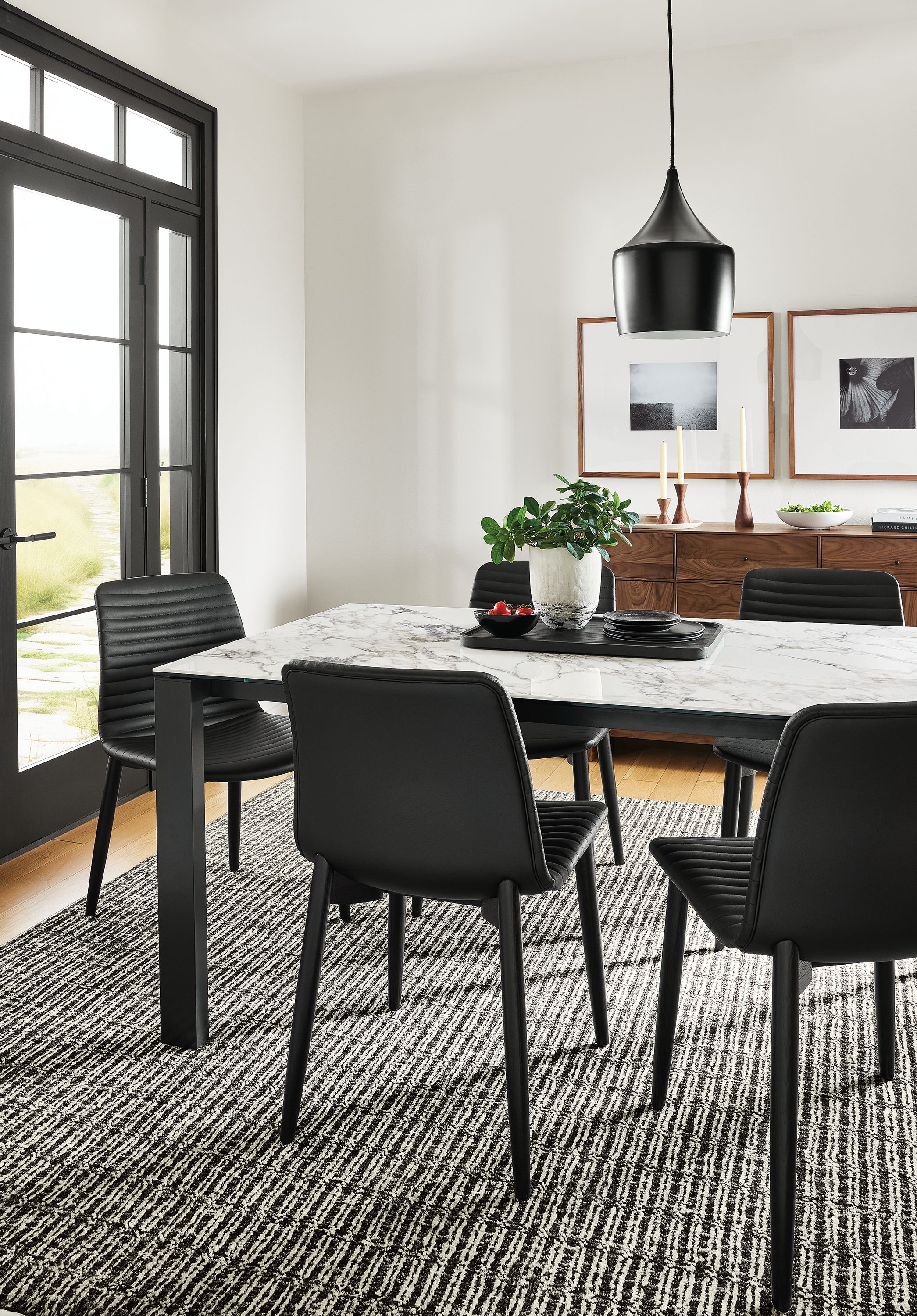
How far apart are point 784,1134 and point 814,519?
3.06 metres

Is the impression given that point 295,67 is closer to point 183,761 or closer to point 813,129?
point 813,129

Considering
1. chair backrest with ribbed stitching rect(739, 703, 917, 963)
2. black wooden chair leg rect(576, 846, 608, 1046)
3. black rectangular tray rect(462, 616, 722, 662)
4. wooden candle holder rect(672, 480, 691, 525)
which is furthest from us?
wooden candle holder rect(672, 480, 691, 525)

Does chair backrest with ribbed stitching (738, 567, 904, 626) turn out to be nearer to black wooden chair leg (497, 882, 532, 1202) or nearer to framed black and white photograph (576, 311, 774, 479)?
black wooden chair leg (497, 882, 532, 1202)

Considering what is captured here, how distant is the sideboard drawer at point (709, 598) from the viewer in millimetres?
4316

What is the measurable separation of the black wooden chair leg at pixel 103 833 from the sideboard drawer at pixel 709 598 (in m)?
2.34

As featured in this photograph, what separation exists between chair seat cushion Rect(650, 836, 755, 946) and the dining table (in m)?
0.23

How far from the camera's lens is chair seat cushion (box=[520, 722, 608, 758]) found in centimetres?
291

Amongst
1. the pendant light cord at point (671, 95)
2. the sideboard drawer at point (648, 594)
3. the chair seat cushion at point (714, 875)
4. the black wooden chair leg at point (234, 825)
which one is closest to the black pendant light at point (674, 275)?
the pendant light cord at point (671, 95)

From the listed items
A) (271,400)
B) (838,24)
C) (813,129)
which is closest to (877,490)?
(813,129)

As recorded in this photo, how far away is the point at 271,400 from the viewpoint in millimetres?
4902

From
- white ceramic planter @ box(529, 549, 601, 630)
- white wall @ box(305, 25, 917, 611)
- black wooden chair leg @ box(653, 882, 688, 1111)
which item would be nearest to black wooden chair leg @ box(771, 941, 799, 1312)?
black wooden chair leg @ box(653, 882, 688, 1111)

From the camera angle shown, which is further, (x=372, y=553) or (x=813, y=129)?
(x=372, y=553)

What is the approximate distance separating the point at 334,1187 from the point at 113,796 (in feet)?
4.37

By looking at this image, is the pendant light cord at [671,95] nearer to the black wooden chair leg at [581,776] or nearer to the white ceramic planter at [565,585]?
the white ceramic planter at [565,585]
